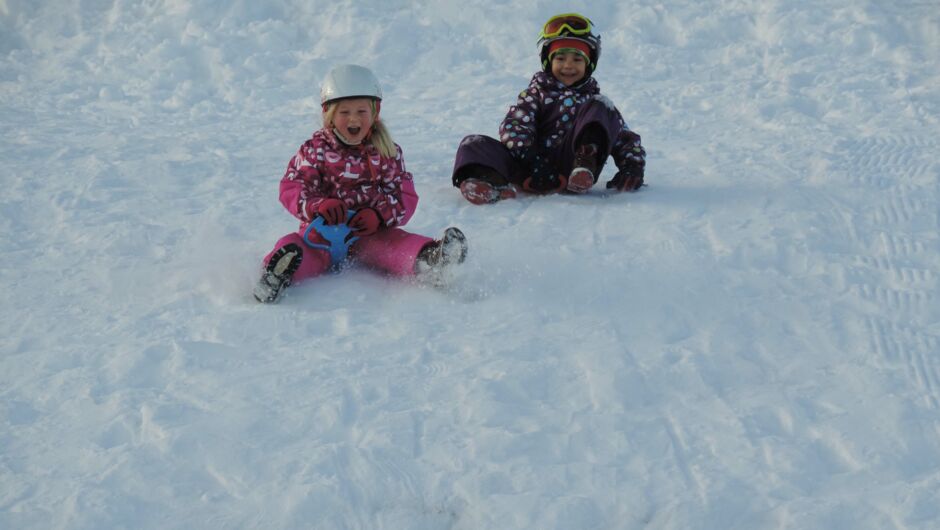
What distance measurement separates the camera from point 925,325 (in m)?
3.38

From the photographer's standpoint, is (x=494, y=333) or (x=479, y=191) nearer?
(x=494, y=333)

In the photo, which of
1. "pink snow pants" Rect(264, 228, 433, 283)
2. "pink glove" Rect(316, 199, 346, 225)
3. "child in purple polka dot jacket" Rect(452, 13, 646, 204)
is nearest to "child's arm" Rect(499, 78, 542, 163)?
"child in purple polka dot jacket" Rect(452, 13, 646, 204)

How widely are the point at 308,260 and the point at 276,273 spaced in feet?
0.78

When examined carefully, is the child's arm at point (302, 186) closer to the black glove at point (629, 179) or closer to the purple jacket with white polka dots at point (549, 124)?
the purple jacket with white polka dots at point (549, 124)

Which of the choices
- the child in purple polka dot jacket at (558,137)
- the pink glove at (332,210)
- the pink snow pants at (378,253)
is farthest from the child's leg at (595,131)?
the pink glove at (332,210)

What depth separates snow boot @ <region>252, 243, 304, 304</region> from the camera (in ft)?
11.7

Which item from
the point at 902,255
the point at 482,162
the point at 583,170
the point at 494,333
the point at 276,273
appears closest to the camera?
the point at 494,333

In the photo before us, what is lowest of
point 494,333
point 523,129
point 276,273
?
point 494,333

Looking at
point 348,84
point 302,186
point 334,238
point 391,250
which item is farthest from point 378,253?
point 348,84

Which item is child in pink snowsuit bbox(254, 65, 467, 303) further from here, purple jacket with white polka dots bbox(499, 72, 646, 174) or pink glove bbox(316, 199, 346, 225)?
purple jacket with white polka dots bbox(499, 72, 646, 174)

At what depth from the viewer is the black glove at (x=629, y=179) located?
488cm

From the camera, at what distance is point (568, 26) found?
4.86m

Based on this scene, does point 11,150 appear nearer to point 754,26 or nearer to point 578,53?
point 578,53

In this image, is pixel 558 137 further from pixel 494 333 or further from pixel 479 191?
pixel 494 333
